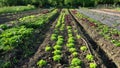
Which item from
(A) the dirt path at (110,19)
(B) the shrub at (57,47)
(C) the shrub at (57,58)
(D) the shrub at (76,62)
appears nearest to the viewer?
(D) the shrub at (76,62)

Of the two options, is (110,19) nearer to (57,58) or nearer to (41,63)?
(57,58)

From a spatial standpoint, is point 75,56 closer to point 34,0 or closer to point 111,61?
point 111,61

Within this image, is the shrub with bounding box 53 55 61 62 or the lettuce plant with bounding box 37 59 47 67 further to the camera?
the shrub with bounding box 53 55 61 62

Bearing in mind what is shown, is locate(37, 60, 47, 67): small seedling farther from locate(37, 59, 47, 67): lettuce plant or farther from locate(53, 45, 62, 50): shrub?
locate(53, 45, 62, 50): shrub

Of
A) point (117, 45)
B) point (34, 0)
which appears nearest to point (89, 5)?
point (34, 0)

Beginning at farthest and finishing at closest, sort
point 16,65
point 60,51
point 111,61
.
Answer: point 60,51 → point 111,61 → point 16,65

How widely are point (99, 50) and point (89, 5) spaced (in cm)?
7827

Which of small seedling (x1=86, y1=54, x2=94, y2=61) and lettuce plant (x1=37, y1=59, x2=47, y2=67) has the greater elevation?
lettuce plant (x1=37, y1=59, x2=47, y2=67)

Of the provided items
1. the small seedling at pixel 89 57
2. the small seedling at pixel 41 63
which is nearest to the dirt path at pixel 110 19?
the small seedling at pixel 89 57

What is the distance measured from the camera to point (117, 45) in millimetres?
12961

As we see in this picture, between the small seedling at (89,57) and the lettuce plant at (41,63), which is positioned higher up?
the lettuce plant at (41,63)

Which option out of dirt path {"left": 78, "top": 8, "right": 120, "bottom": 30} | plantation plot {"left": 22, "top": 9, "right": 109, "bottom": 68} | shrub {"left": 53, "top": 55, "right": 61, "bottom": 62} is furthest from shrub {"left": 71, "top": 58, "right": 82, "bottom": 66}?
dirt path {"left": 78, "top": 8, "right": 120, "bottom": 30}

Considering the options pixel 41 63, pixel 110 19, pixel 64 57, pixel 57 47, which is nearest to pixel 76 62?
pixel 64 57

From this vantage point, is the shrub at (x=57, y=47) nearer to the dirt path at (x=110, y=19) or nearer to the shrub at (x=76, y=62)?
the shrub at (x=76, y=62)
